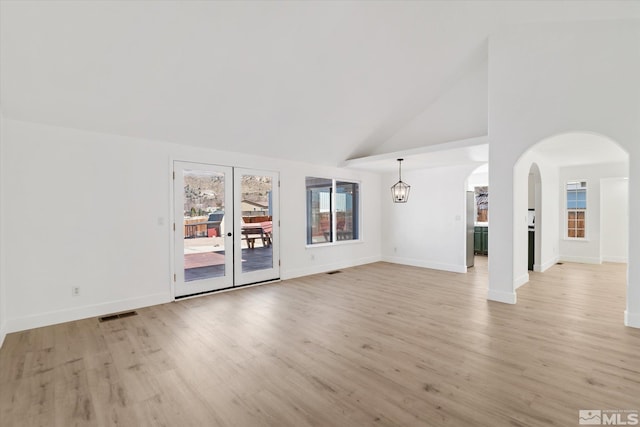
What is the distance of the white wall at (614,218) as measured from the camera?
741 centimetres

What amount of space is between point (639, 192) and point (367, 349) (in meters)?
3.68

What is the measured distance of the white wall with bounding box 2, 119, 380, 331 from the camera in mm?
3611

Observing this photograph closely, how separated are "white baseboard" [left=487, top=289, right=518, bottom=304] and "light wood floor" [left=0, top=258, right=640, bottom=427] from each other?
159mm

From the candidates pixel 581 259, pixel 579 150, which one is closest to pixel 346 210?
pixel 579 150

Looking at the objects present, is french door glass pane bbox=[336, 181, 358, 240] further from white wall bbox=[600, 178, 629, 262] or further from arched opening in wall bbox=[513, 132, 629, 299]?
white wall bbox=[600, 178, 629, 262]

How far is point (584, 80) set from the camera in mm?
3906

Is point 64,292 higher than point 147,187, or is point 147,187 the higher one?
point 147,187

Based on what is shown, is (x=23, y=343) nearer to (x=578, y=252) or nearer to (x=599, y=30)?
(x=599, y=30)

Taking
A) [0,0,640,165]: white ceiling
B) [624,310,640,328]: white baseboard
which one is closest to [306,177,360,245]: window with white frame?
[0,0,640,165]: white ceiling

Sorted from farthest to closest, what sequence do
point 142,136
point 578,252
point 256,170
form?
point 578,252, point 256,170, point 142,136

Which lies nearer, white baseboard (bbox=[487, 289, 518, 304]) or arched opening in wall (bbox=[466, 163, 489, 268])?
white baseboard (bbox=[487, 289, 518, 304])

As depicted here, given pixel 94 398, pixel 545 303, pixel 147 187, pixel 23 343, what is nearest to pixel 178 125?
pixel 147 187

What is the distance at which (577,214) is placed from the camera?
7.82 metres

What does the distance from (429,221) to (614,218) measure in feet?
15.3
